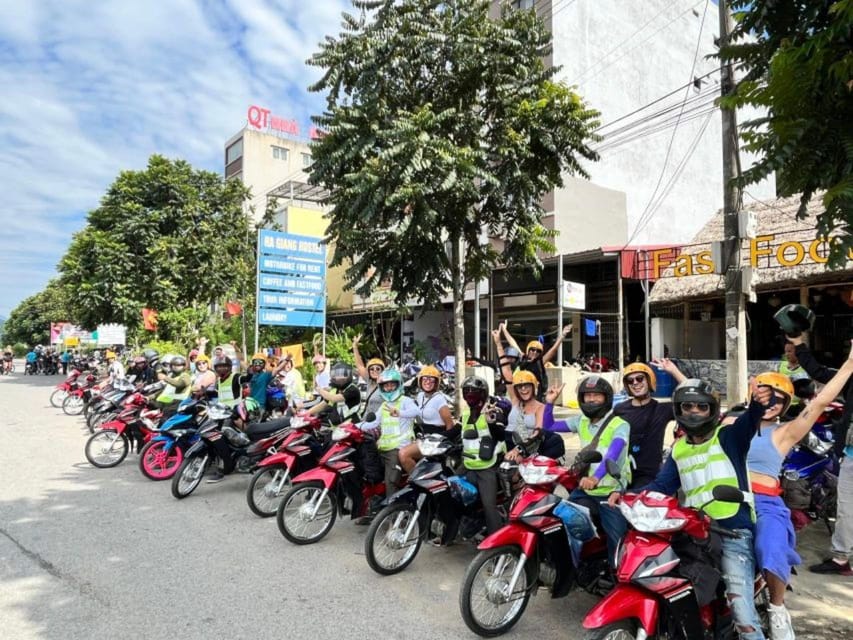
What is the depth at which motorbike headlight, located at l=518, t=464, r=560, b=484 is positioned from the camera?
142 inches

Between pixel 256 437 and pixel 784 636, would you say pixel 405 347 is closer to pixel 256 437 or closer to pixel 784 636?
pixel 256 437

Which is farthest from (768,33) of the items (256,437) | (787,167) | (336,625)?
(256,437)

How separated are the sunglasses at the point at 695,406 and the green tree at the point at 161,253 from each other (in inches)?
826

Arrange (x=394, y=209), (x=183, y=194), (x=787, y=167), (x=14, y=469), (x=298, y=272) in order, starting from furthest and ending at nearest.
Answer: (x=183, y=194)
(x=298, y=272)
(x=394, y=209)
(x=14, y=469)
(x=787, y=167)

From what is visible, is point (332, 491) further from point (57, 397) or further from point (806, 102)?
point (57, 397)

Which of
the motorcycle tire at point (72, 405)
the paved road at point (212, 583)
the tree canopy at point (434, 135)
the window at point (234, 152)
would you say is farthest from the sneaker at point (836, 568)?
the window at point (234, 152)

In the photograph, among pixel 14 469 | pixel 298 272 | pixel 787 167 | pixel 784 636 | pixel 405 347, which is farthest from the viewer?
pixel 405 347

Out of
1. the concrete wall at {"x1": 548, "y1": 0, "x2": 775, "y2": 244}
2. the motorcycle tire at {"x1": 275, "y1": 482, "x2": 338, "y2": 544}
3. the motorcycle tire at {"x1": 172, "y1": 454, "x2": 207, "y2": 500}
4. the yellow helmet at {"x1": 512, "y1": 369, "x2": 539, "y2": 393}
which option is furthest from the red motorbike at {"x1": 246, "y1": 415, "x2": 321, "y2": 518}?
the concrete wall at {"x1": 548, "y1": 0, "x2": 775, "y2": 244}

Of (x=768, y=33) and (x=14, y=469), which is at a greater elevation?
(x=768, y=33)

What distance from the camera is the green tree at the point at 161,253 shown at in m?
22.2

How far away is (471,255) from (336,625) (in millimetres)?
7871

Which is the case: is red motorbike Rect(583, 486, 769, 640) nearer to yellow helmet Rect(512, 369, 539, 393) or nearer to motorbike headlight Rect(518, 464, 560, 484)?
motorbike headlight Rect(518, 464, 560, 484)

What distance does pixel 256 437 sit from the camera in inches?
276

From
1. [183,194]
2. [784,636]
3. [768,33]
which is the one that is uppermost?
[183,194]
